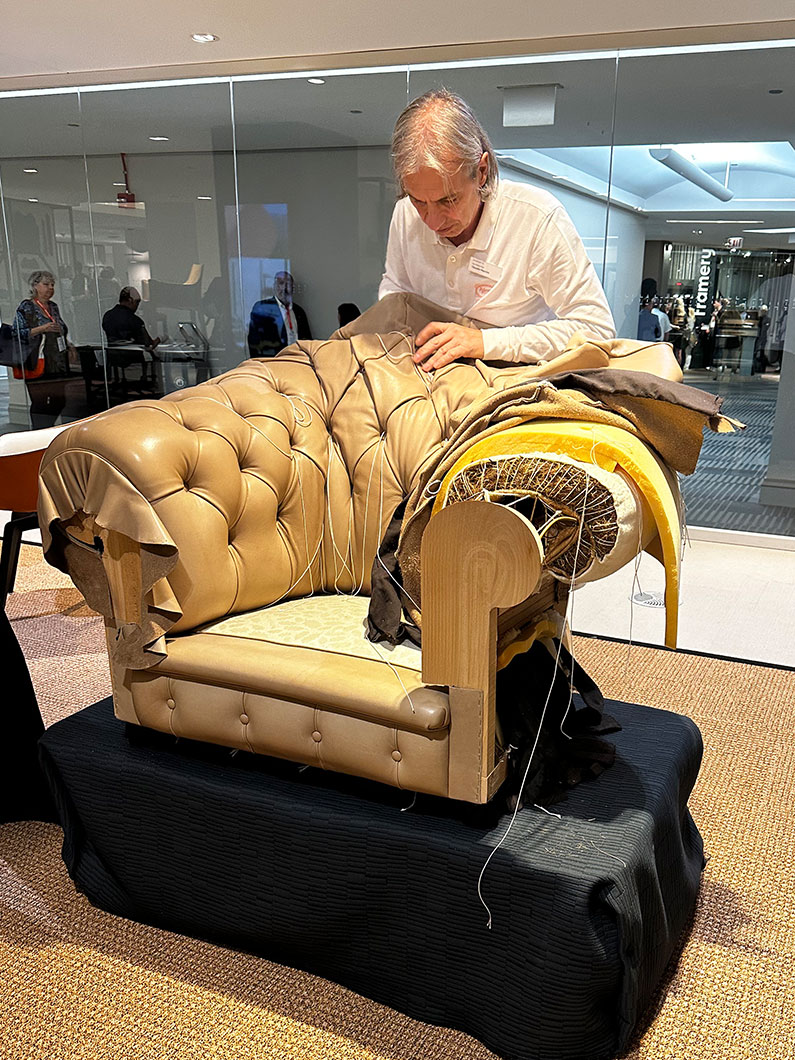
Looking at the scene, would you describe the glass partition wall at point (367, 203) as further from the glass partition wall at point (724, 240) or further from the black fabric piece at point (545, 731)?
the black fabric piece at point (545, 731)

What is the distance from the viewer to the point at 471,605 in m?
1.25

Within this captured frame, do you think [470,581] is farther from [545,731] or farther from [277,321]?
[277,321]

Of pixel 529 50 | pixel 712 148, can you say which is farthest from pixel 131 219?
pixel 712 148

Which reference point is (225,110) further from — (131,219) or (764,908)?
(764,908)

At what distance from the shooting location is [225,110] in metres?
4.31

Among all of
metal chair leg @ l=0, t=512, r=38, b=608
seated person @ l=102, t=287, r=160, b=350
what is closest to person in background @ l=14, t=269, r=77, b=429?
seated person @ l=102, t=287, r=160, b=350

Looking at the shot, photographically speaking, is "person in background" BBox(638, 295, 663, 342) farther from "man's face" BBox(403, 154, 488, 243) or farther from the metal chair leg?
the metal chair leg

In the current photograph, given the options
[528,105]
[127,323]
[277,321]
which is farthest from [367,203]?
[127,323]

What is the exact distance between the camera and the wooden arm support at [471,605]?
1.19 metres

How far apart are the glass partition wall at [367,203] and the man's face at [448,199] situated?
82.0 inches

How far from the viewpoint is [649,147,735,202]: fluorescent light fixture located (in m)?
3.69

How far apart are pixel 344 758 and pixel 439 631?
0.29 metres

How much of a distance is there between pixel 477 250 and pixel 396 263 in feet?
0.75

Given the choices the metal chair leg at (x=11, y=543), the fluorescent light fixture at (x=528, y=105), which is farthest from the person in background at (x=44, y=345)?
the fluorescent light fixture at (x=528, y=105)
